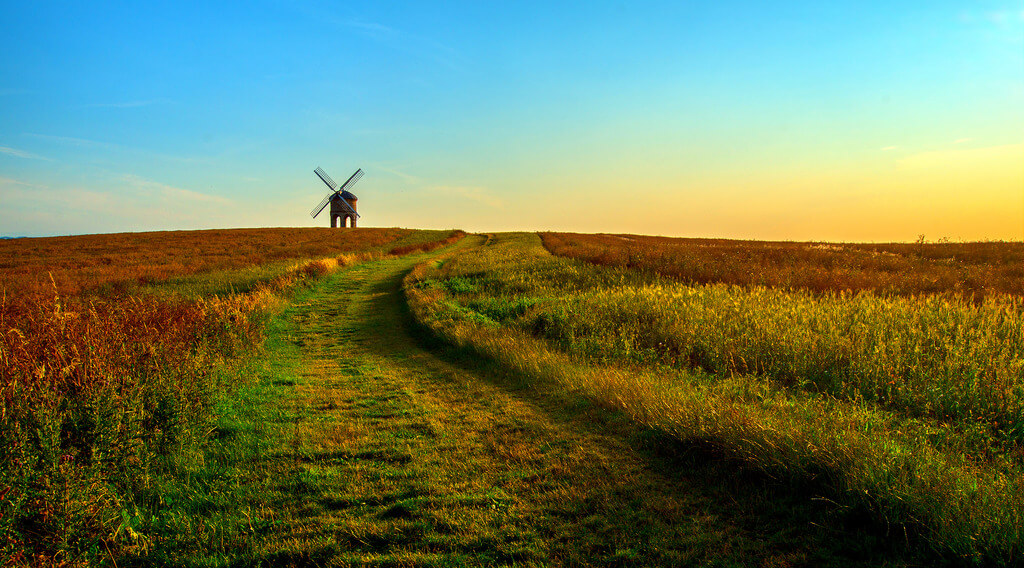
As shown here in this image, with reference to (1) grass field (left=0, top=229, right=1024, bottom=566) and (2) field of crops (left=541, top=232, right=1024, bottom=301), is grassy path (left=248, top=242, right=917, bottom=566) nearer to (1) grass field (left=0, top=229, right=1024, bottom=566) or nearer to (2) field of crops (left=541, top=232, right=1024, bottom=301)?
(1) grass field (left=0, top=229, right=1024, bottom=566)

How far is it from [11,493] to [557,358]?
7.11 metres

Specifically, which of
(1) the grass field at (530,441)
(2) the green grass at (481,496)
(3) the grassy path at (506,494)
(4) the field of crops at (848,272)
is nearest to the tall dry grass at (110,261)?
(1) the grass field at (530,441)

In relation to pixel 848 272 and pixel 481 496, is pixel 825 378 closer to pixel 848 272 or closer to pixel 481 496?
pixel 481 496

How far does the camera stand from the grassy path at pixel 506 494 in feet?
12.2

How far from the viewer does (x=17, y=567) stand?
336cm

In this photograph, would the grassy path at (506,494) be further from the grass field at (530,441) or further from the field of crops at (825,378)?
the field of crops at (825,378)

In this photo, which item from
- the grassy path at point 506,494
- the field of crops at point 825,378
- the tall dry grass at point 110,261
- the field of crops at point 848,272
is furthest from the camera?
the tall dry grass at point 110,261

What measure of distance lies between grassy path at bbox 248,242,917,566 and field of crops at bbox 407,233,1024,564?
1.23ft

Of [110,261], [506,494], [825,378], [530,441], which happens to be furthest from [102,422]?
[110,261]

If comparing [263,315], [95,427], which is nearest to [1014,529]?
[95,427]

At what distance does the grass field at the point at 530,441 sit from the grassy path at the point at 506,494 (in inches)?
1.0

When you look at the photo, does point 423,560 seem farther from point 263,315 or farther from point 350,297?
point 350,297

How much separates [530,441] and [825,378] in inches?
192

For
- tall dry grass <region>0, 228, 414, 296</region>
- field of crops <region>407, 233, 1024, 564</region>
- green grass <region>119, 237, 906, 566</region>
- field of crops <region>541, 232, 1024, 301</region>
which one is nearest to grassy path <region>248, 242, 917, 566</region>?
green grass <region>119, 237, 906, 566</region>
